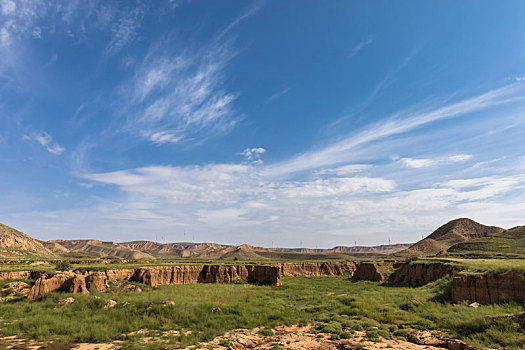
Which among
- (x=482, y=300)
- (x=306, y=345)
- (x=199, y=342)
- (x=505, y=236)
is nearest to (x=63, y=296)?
(x=199, y=342)

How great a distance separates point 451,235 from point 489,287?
153m

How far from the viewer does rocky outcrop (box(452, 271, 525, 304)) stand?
69.6ft

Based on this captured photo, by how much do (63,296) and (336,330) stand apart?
28.3 metres

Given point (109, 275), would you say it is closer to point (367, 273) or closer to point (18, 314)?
point (18, 314)

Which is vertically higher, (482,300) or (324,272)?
(482,300)

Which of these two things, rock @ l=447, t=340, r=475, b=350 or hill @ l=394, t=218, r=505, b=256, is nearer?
rock @ l=447, t=340, r=475, b=350

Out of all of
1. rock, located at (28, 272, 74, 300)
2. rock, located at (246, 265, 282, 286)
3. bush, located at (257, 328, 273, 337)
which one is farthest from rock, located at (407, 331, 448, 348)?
rock, located at (246, 265, 282, 286)

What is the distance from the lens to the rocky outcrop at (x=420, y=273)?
39.2 meters

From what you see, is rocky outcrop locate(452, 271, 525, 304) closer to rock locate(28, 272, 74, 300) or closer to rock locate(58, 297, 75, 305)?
rock locate(58, 297, 75, 305)

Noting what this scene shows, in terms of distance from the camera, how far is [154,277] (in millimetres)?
49688

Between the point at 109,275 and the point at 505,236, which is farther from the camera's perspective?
the point at 505,236

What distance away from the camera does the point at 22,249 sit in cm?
9169

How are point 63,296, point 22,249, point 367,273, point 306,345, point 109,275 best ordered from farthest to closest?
point 22,249 < point 367,273 < point 109,275 < point 63,296 < point 306,345

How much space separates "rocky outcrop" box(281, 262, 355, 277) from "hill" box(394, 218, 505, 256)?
5631 cm
